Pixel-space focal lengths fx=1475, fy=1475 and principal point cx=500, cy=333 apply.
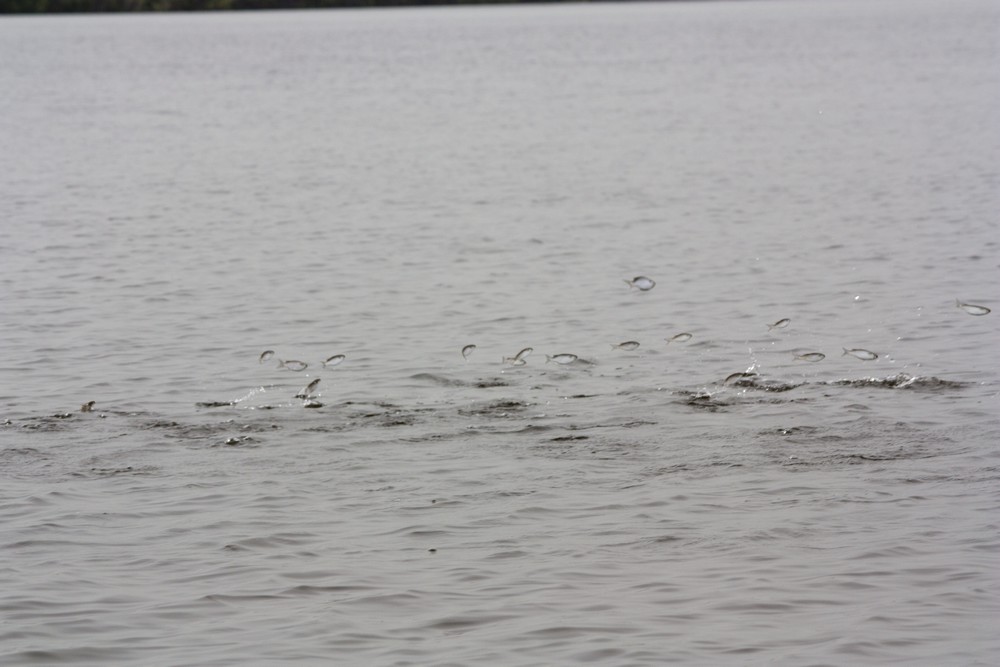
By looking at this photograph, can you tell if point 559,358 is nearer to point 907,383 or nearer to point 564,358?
point 564,358

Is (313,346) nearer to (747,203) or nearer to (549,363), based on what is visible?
(549,363)

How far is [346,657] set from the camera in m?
8.74

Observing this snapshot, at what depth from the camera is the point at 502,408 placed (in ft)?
46.9

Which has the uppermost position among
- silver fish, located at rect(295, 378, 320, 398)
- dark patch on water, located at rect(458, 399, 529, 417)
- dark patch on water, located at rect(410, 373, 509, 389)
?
silver fish, located at rect(295, 378, 320, 398)

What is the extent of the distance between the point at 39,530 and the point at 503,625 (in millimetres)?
3869

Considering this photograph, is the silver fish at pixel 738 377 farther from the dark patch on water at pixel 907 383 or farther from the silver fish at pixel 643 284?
the silver fish at pixel 643 284

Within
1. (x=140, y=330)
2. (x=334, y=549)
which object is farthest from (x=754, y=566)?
(x=140, y=330)

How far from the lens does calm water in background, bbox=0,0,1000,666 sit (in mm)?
9336

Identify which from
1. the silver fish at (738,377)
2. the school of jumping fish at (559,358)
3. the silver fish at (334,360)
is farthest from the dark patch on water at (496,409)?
the silver fish at (334,360)

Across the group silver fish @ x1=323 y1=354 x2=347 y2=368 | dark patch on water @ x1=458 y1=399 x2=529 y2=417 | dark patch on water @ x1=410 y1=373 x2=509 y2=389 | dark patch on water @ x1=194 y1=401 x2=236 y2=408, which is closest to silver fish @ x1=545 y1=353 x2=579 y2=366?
dark patch on water @ x1=410 y1=373 x2=509 y2=389

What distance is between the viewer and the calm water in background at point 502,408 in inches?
368

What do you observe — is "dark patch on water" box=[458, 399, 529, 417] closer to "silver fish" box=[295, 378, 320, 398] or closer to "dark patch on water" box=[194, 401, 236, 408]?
"silver fish" box=[295, 378, 320, 398]

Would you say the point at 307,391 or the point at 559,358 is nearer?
the point at 307,391

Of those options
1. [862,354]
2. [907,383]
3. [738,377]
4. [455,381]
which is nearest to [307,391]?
[455,381]
